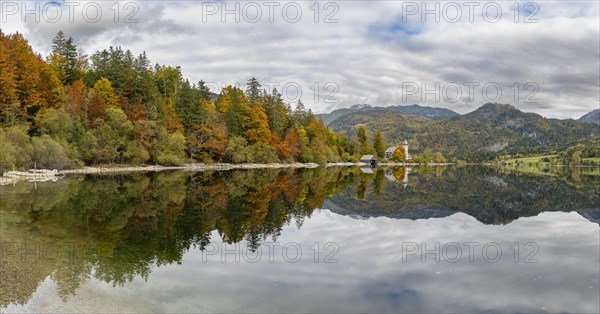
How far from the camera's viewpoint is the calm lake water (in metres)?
10.3

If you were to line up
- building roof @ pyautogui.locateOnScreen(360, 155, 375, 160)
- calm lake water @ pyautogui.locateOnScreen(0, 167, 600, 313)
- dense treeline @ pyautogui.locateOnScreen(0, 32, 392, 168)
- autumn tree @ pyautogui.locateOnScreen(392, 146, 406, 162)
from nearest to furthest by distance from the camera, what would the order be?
calm lake water @ pyautogui.locateOnScreen(0, 167, 600, 313) < dense treeline @ pyautogui.locateOnScreen(0, 32, 392, 168) < building roof @ pyautogui.locateOnScreen(360, 155, 375, 160) < autumn tree @ pyautogui.locateOnScreen(392, 146, 406, 162)

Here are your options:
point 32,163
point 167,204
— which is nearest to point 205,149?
point 32,163

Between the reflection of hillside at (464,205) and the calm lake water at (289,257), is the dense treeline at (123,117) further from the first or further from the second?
the reflection of hillside at (464,205)

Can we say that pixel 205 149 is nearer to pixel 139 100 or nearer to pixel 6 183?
pixel 139 100

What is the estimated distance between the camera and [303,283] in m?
11.7

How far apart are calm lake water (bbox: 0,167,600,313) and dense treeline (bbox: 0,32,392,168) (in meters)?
31.2

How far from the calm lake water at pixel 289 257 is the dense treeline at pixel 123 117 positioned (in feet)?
102

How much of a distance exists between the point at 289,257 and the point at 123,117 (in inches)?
2278

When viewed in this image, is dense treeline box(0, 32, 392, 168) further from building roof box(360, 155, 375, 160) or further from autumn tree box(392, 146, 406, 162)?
autumn tree box(392, 146, 406, 162)

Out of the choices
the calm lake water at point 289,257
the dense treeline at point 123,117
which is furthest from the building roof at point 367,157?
the calm lake water at point 289,257

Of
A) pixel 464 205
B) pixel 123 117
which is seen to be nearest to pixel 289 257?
pixel 464 205

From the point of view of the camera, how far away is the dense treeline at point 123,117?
54.4 m

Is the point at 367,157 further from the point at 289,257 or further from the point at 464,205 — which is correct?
the point at 289,257

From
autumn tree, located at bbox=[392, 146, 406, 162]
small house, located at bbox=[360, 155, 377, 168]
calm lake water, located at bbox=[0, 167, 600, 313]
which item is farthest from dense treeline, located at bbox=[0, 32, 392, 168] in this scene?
autumn tree, located at bbox=[392, 146, 406, 162]
